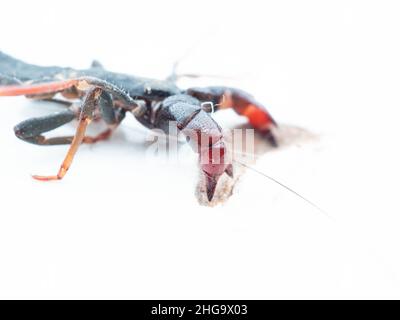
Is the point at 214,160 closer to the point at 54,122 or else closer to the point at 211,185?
the point at 211,185

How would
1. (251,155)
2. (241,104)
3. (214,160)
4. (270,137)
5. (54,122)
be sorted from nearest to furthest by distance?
(214,160) < (54,122) < (251,155) < (241,104) < (270,137)

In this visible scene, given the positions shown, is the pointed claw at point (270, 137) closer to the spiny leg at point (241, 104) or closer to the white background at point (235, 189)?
the spiny leg at point (241, 104)

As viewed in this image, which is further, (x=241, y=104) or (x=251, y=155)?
(x=241, y=104)

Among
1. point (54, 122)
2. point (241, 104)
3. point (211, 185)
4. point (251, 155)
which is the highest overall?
point (241, 104)

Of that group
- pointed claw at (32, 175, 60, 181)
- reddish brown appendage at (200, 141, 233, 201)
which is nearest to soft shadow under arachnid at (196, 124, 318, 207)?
reddish brown appendage at (200, 141, 233, 201)

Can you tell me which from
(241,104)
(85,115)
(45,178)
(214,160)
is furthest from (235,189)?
(45,178)

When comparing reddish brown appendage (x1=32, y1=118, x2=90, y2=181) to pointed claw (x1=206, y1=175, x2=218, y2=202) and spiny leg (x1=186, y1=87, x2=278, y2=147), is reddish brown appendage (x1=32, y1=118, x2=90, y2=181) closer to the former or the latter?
pointed claw (x1=206, y1=175, x2=218, y2=202)

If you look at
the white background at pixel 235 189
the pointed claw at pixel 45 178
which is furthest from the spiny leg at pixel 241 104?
the pointed claw at pixel 45 178
